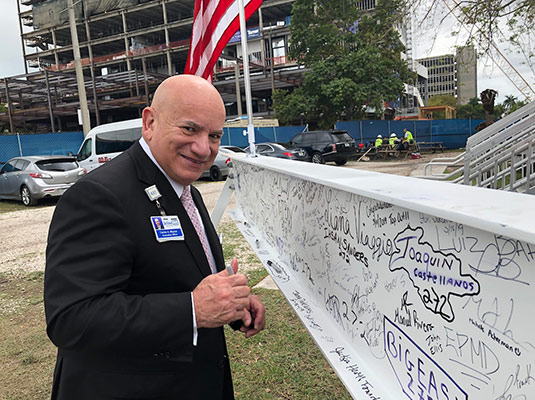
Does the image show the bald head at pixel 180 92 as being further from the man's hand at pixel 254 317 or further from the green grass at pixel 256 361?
the green grass at pixel 256 361

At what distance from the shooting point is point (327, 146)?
19.6 meters

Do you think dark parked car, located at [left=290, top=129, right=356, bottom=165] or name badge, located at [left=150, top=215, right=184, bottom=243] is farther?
dark parked car, located at [left=290, top=129, right=356, bottom=165]

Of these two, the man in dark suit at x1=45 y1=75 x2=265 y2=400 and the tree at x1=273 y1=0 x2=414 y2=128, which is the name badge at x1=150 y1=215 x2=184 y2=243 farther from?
the tree at x1=273 y1=0 x2=414 y2=128

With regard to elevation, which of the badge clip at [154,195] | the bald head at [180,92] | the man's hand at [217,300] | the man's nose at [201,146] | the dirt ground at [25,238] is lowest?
the dirt ground at [25,238]

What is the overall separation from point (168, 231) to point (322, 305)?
1131 millimetres

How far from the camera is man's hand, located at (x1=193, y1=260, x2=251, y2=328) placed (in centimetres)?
128

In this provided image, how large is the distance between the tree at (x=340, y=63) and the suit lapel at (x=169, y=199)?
86.8 ft

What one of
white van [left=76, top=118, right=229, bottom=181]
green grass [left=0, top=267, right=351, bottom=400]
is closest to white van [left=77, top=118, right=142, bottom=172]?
white van [left=76, top=118, right=229, bottom=181]

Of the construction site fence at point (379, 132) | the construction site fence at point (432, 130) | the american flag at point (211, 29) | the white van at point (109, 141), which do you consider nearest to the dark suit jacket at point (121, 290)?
the american flag at point (211, 29)

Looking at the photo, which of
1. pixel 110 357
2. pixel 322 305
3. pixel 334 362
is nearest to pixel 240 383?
pixel 322 305

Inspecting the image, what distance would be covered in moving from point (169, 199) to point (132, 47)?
5922 cm

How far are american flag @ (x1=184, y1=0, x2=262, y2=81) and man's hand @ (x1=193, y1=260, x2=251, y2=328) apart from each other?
2.98 m

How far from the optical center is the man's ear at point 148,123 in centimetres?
152

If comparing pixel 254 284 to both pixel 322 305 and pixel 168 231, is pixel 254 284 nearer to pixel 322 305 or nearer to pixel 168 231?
pixel 322 305
